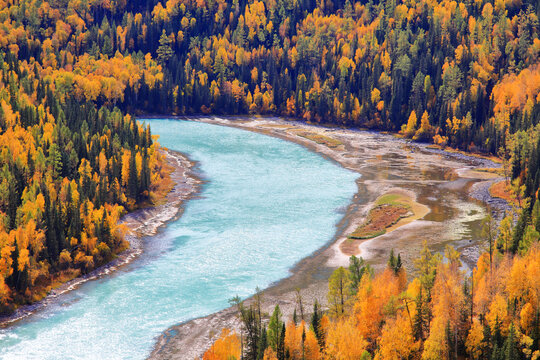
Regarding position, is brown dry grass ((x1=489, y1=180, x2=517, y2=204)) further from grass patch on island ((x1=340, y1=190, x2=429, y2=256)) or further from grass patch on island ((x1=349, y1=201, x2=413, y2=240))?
grass patch on island ((x1=349, y1=201, x2=413, y2=240))

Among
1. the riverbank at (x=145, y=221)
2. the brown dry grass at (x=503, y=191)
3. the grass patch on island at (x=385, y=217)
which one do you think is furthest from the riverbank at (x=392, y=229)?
the riverbank at (x=145, y=221)

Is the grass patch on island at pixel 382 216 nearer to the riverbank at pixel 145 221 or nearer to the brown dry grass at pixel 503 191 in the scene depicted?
the brown dry grass at pixel 503 191

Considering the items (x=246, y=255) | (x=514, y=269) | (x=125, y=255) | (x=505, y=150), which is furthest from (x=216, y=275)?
(x=505, y=150)

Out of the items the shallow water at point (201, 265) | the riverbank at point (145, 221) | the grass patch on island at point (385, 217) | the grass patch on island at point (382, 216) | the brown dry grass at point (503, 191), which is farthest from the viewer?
the brown dry grass at point (503, 191)

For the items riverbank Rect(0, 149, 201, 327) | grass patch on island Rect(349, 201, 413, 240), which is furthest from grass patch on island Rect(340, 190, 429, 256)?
riverbank Rect(0, 149, 201, 327)

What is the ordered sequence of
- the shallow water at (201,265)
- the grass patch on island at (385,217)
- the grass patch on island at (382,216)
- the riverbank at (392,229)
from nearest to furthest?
the shallow water at (201,265) → the riverbank at (392,229) → the grass patch on island at (385,217) → the grass patch on island at (382,216)

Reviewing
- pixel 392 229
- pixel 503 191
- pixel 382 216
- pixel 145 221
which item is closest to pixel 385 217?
pixel 382 216

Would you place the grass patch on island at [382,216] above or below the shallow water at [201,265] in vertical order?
above
